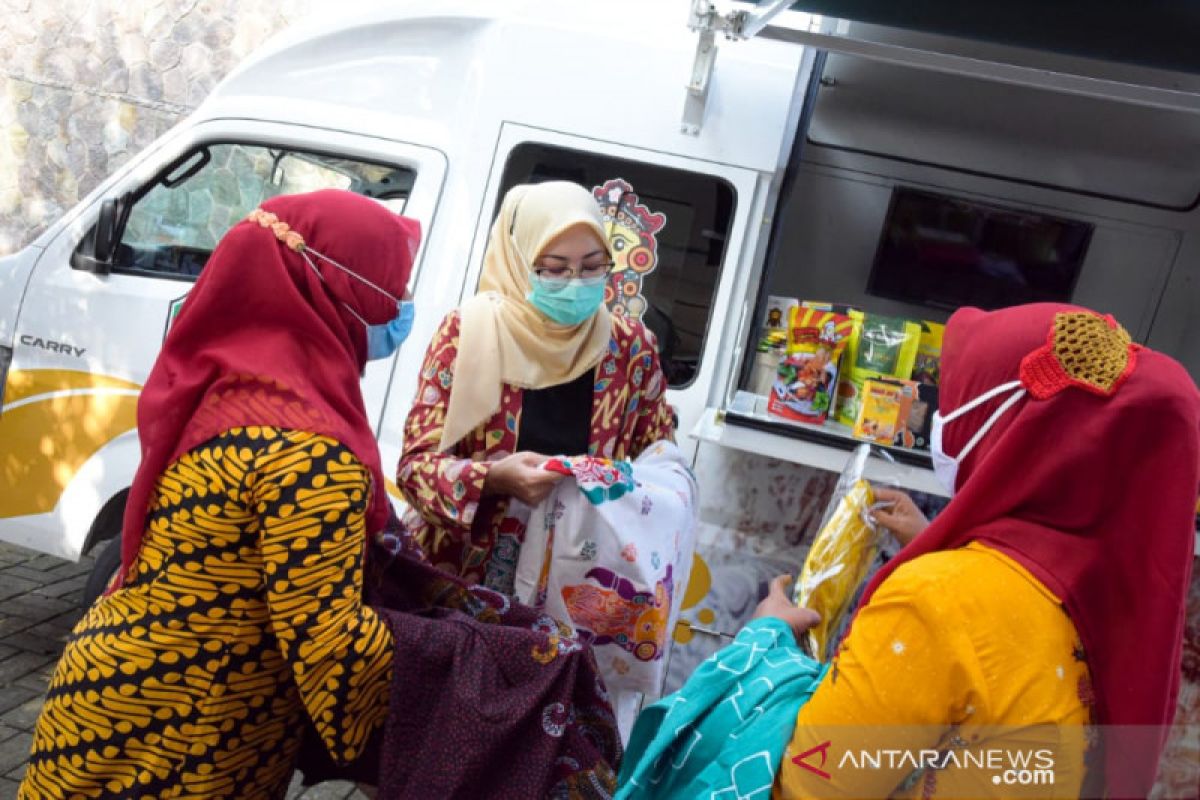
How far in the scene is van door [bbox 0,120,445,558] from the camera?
3.61 metres

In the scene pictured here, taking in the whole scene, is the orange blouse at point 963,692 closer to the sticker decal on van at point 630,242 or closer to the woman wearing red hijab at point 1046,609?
the woman wearing red hijab at point 1046,609

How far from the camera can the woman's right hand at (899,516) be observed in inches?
77.2

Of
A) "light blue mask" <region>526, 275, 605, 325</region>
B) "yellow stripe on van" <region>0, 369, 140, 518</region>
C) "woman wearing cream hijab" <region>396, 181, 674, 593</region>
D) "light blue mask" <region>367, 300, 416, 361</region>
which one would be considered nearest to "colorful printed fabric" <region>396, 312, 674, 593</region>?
"woman wearing cream hijab" <region>396, 181, 674, 593</region>

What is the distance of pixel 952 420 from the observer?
5.03ft

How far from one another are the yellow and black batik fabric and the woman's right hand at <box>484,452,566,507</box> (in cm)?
56

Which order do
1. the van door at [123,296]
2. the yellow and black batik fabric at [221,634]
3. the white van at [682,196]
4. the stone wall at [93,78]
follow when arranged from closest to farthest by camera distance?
the yellow and black batik fabric at [221,634]
the white van at [682,196]
the van door at [123,296]
the stone wall at [93,78]

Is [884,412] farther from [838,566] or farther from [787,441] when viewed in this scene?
[838,566]

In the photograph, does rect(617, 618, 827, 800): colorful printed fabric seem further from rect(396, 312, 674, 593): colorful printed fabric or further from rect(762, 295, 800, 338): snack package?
rect(762, 295, 800, 338): snack package

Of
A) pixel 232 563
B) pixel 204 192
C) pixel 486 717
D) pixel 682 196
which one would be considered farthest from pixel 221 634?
pixel 204 192

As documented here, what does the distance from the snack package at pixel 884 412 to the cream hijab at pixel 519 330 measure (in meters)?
1.02

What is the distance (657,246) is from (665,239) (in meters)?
0.04

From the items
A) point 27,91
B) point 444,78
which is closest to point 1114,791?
point 444,78

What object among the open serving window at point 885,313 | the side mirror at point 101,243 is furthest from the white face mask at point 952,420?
the side mirror at point 101,243

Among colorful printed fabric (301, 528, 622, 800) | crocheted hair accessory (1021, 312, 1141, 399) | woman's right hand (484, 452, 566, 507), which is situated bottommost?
colorful printed fabric (301, 528, 622, 800)
